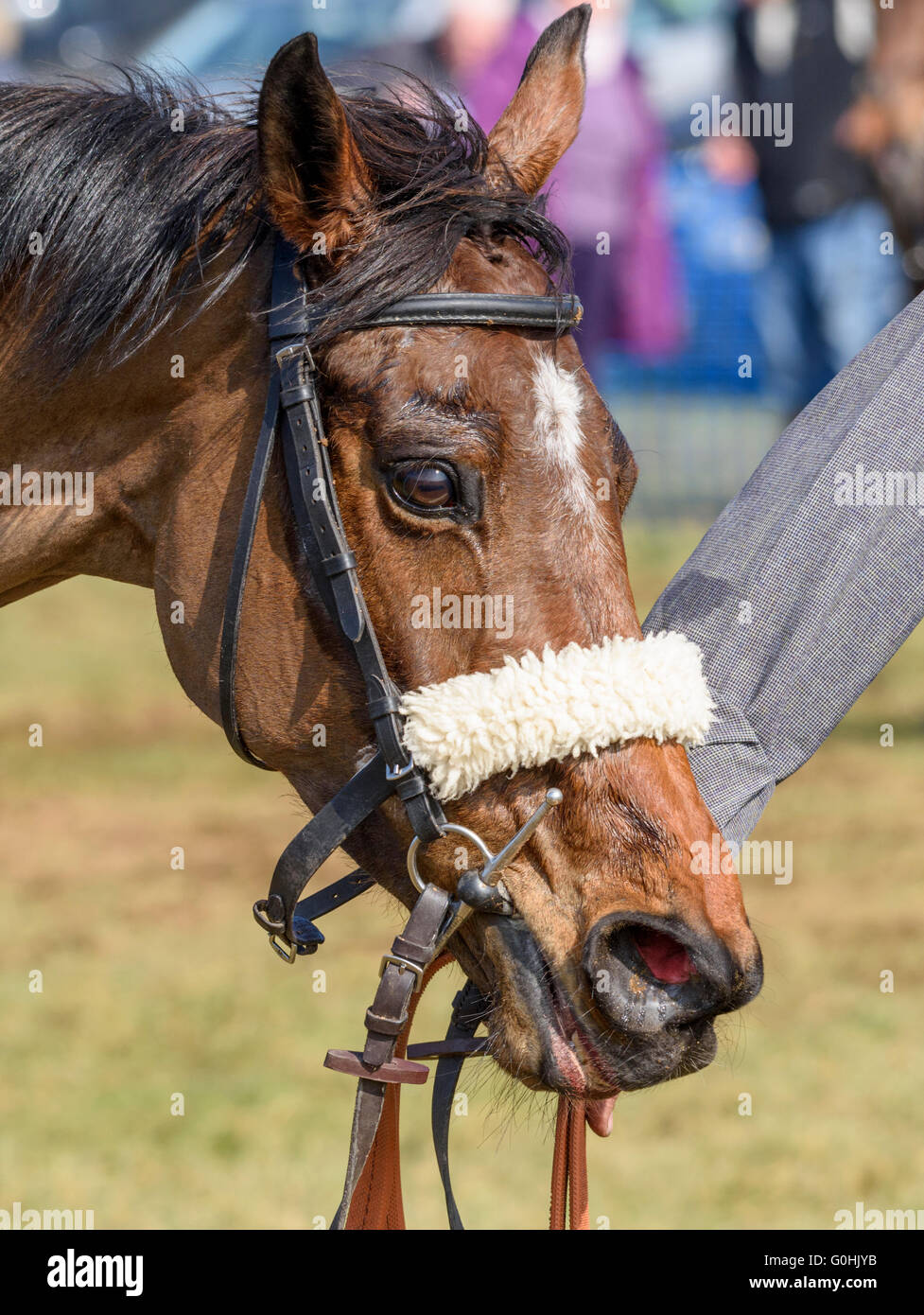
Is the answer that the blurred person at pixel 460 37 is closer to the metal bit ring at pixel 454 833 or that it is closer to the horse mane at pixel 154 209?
the horse mane at pixel 154 209

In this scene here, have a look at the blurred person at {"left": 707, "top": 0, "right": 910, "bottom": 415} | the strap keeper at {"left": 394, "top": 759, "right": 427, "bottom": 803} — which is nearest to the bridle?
the strap keeper at {"left": 394, "top": 759, "right": 427, "bottom": 803}

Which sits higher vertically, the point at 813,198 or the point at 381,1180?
the point at 813,198

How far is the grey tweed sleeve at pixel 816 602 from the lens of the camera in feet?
8.69

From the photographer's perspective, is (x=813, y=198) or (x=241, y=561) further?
(x=813, y=198)

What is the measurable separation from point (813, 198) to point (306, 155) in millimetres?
11999

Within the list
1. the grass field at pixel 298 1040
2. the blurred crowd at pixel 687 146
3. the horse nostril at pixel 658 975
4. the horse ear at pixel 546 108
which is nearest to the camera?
the horse nostril at pixel 658 975

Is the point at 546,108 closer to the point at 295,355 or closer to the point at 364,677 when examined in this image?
the point at 295,355

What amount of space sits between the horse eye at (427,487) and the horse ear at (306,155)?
1.37 feet

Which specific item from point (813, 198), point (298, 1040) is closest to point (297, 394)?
point (298, 1040)

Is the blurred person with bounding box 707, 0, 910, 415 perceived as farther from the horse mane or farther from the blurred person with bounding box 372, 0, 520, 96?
the horse mane

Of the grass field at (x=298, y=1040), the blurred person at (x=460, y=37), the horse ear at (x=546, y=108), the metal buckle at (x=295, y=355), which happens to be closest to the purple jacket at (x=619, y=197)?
the blurred person at (x=460, y=37)

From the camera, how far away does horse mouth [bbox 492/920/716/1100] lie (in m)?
2.11

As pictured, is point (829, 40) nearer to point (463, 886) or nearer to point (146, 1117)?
point (146, 1117)

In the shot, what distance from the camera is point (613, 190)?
13164mm
